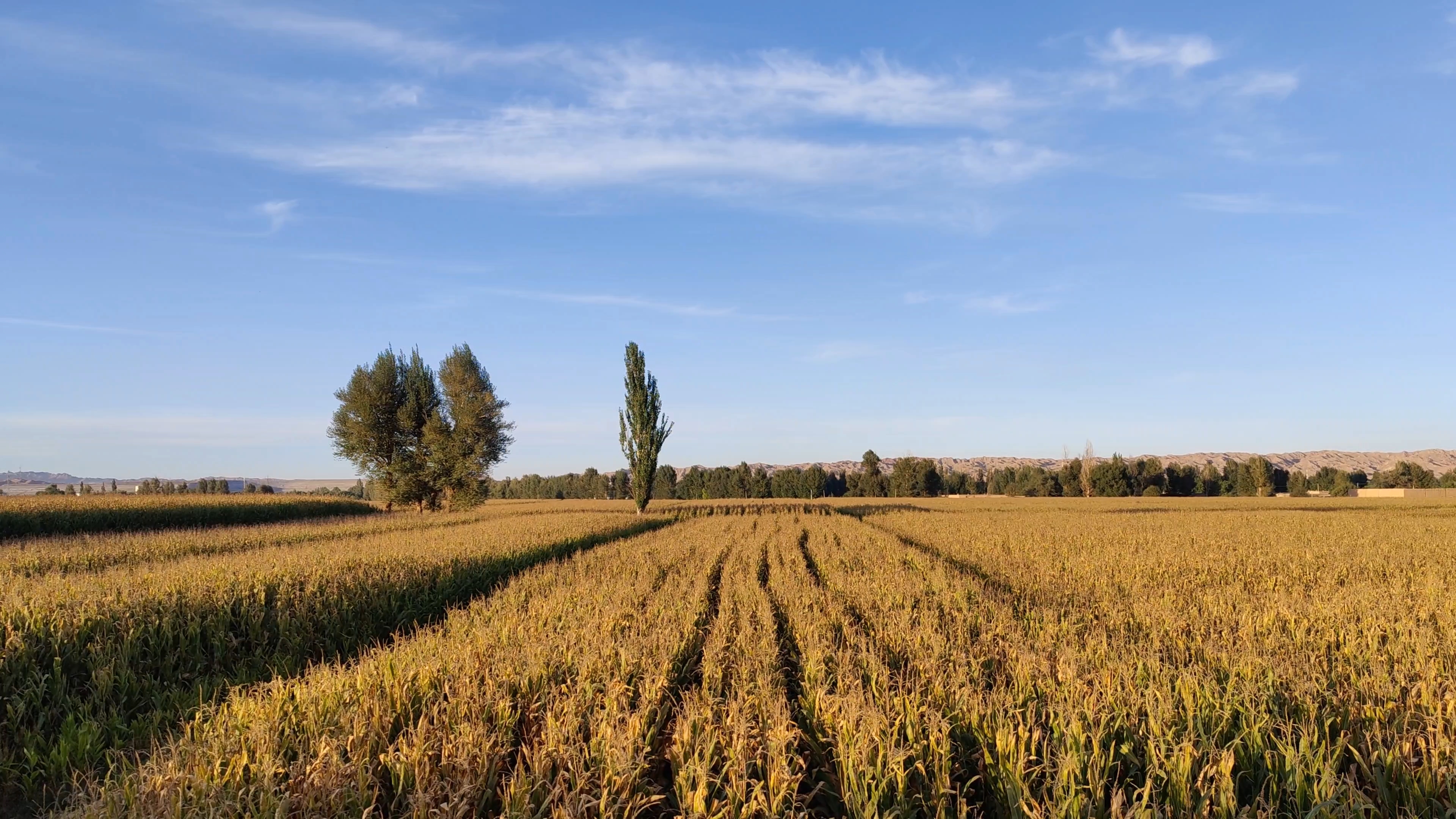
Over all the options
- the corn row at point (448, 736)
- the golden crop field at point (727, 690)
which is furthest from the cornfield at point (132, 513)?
the corn row at point (448, 736)

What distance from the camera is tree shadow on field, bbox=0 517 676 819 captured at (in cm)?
A: 560

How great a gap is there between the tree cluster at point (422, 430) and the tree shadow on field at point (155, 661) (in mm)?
32892

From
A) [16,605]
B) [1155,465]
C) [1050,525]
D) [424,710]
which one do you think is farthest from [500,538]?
[1155,465]

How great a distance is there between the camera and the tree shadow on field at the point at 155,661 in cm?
560

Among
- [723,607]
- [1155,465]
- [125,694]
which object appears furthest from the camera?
[1155,465]

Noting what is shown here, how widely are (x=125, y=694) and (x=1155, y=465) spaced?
123 metres

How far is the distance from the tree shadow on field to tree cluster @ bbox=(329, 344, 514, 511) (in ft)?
108

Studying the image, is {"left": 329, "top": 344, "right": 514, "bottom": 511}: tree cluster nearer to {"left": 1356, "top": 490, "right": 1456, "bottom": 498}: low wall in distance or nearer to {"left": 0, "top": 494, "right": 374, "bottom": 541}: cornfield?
{"left": 0, "top": 494, "right": 374, "bottom": 541}: cornfield

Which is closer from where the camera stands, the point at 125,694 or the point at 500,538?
the point at 125,694

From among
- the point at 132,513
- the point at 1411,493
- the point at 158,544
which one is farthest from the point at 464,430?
the point at 1411,493

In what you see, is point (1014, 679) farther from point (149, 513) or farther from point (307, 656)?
point (149, 513)

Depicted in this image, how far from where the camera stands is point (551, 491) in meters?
144

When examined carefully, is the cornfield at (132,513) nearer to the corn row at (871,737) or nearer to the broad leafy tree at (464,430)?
the broad leafy tree at (464,430)

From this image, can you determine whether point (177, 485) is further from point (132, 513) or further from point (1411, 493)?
point (1411, 493)
